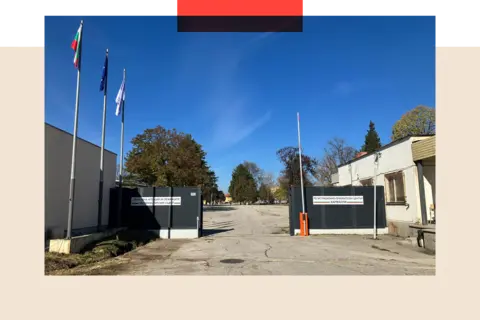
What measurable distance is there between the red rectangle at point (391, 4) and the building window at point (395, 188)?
11177mm

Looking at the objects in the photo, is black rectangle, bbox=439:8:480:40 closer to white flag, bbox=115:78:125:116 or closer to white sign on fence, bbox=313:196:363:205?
white sign on fence, bbox=313:196:363:205

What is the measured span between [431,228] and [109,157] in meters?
14.2

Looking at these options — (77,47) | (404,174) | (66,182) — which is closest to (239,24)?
(77,47)

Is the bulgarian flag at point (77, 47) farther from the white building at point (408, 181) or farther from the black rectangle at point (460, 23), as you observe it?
the white building at point (408, 181)

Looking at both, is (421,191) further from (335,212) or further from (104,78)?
(104,78)

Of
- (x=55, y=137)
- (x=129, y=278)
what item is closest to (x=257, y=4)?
(x=129, y=278)

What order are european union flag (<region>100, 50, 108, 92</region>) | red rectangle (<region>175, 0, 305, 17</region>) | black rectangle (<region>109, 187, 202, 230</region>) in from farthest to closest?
black rectangle (<region>109, 187, 202, 230</region>) < european union flag (<region>100, 50, 108, 92</region>) < red rectangle (<region>175, 0, 305, 17</region>)

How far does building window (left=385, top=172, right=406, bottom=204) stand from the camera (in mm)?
15516

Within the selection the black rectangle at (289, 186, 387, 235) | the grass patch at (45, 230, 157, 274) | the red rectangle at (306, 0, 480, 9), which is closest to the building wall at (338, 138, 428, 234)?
the black rectangle at (289, 186, 387, 235)

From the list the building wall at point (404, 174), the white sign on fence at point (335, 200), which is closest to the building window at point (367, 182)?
the building wall at point (404, 174)

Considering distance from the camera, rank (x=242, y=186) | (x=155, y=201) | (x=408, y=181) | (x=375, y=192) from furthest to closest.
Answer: (x=242, y=186) → (x=375, y=192) → (x=155, y=201) → (x=408, y=181)

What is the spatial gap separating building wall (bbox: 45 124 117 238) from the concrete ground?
2.93 m

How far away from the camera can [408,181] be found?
49.1ft

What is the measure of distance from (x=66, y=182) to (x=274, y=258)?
25.4 feet
